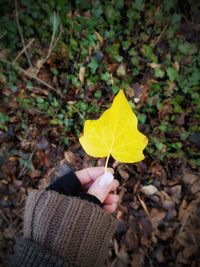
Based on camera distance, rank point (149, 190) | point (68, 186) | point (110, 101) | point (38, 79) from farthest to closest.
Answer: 1. point (38, 79)
2. point (110, 101)
3. point (149, 190)
4. point (68, 186)

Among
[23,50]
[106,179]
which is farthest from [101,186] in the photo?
[23,50]

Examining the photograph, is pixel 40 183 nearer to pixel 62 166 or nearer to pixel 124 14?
pixel 62 166

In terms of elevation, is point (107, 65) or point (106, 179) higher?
point (107, 65)

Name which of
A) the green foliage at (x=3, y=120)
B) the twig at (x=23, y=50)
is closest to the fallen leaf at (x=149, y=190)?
the green foliage at (x=3, y=120)

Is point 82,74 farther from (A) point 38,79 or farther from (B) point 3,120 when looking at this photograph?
(B) point 3,120

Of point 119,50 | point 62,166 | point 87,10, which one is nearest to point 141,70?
point 119,50

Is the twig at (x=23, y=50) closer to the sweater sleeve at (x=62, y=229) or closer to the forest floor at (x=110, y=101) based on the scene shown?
the forest floor at (x=110, y=101)
